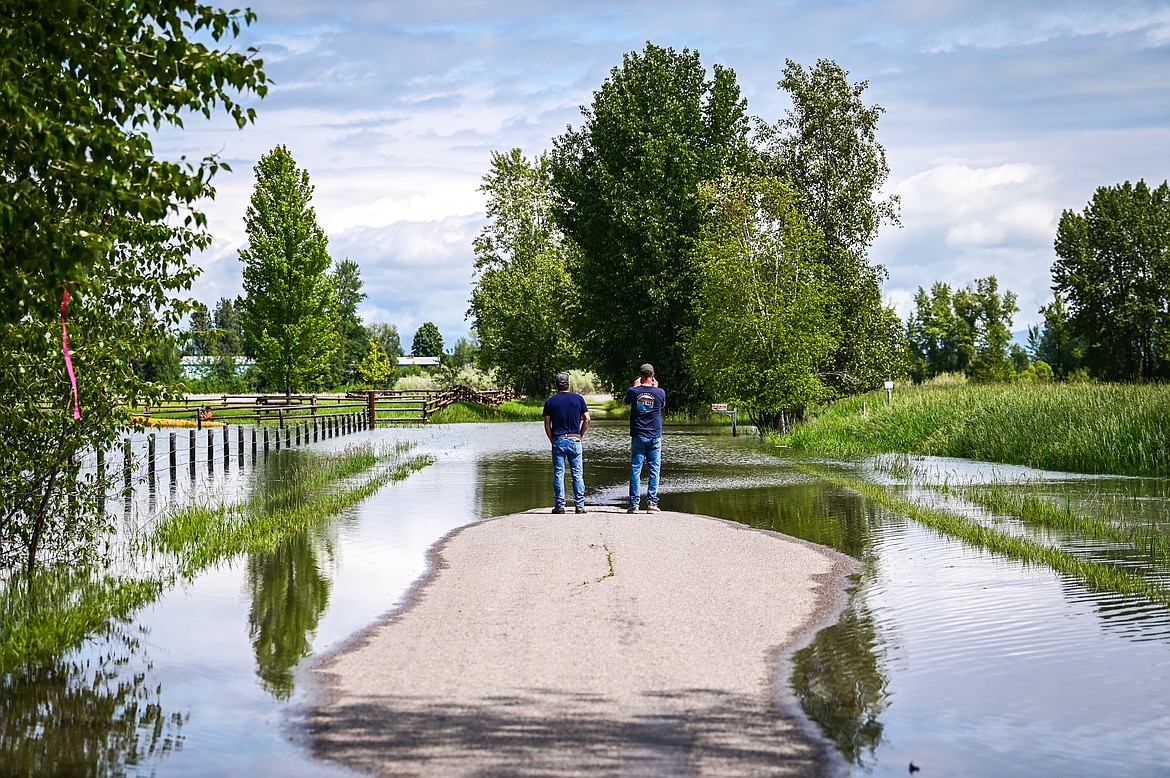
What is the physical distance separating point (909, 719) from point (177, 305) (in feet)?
29.3

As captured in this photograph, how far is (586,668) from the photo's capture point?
805 centimetres

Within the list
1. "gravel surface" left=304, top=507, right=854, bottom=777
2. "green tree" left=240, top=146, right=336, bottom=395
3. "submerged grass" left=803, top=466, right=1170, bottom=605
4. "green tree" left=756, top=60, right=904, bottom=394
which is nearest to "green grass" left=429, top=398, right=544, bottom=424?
"green tree" left=240, top=146, right=336, bottom=395

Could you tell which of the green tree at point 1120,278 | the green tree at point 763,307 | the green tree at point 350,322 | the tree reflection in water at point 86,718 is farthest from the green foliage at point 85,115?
the green tree at point 350,322

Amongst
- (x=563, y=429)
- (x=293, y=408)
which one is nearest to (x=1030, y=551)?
(x=563, y=429)

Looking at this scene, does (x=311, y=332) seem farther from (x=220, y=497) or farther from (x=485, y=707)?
(x=485, y=707)

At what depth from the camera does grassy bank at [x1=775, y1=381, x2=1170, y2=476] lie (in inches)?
992

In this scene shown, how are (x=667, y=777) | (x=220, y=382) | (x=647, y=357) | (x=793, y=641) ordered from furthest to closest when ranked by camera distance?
(x=220, y=382)
(x=647, y=357)
(x=793, y=641)
(x=667, y=777)

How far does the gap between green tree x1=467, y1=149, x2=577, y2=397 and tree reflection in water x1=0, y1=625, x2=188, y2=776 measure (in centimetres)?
5865

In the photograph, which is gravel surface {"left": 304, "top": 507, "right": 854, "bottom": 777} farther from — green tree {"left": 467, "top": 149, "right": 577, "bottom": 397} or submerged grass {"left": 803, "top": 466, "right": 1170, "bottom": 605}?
green tree {"left": 467, "top": 149, "right": 577, "bottom": 397}

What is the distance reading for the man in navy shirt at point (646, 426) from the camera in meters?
17.6

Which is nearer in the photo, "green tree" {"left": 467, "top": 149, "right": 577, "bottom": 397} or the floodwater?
the floodwater

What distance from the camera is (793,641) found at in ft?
30.4

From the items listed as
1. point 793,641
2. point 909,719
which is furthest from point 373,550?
point 909,719

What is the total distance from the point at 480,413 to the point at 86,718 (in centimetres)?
6249
